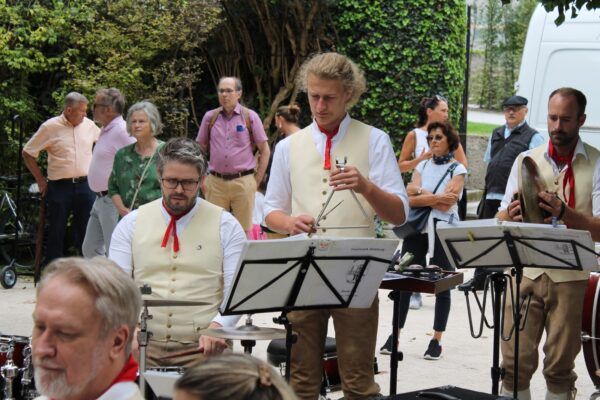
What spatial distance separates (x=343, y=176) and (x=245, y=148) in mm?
6829

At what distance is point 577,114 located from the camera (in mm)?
5785

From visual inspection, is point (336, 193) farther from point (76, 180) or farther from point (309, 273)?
point (76, 180)

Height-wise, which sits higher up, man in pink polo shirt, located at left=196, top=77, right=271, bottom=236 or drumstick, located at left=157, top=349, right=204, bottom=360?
man in pink polo shirt, located at left=196, top=77, right=271, bottom=236

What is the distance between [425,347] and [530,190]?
337 centimetres

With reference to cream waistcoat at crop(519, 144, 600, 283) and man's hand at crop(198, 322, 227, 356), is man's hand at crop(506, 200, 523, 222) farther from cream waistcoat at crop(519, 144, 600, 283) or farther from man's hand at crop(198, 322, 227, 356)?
man's hand at crop(198, 322, 227, 356)

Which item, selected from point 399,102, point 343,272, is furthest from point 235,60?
point 343,272

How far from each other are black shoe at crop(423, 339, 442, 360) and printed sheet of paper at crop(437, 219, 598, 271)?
265 centimetres

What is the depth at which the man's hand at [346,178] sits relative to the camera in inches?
188

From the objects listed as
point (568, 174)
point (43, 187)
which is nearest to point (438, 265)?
point (568, 174)

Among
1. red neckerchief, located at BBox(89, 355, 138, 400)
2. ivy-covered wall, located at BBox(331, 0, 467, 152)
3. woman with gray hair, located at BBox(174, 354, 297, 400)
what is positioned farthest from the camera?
ivy-covered wall, located at BBox(331, 0, 467, 152)

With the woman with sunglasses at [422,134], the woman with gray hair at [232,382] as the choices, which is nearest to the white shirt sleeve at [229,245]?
the woman with gray hair at [232,382]

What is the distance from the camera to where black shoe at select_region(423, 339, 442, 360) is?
324 inches

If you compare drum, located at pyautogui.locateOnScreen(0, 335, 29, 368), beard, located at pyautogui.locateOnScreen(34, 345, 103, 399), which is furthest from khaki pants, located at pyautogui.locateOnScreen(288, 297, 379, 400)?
beard, located at pyautogui.locateOnScreen(34, 345, 103, 399)

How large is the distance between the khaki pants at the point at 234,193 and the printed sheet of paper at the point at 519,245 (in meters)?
6.03
